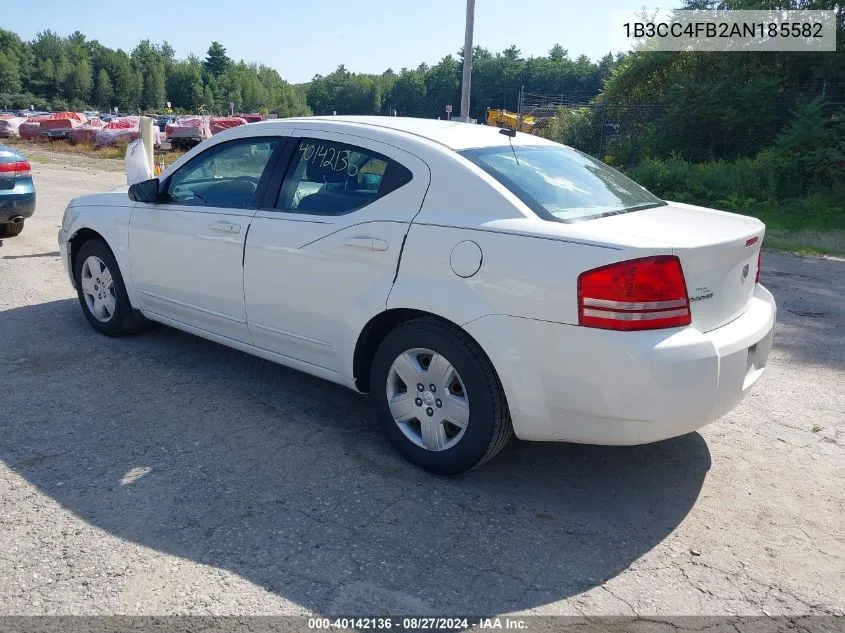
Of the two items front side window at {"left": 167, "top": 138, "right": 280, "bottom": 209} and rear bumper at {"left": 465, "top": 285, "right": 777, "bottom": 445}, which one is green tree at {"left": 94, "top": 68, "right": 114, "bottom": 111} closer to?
front side window at {"left": 167, "top": 138, "right": 280, "bottom": 209}

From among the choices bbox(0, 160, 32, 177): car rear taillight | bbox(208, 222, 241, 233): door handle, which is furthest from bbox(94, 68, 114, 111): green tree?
bbox(208, 222, 241, 233): door handle

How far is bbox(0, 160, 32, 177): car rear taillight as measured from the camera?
8.82 metres

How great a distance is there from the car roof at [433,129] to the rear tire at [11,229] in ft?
21.4

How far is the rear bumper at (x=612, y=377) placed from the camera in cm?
317

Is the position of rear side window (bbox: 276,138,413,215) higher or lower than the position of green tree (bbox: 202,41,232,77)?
lower

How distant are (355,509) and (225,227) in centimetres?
199

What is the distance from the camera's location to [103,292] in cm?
571

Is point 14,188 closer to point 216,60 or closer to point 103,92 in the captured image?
point 103,92

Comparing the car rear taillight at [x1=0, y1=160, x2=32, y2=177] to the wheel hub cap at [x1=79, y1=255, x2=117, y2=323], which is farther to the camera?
the car rear taillight at [x1=0, y1=160, x2=32, y2=177]

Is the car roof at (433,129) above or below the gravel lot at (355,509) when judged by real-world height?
→ above

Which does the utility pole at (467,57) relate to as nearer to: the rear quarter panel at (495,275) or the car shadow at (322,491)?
the car shadow at (322,491)

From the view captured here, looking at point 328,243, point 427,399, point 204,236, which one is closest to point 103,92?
point 204,236

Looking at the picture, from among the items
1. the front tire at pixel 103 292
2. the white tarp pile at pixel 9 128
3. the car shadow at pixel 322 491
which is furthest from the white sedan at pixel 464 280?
the white tarp pile at pixel 9 128

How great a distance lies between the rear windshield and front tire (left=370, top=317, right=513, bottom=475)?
0.75m
